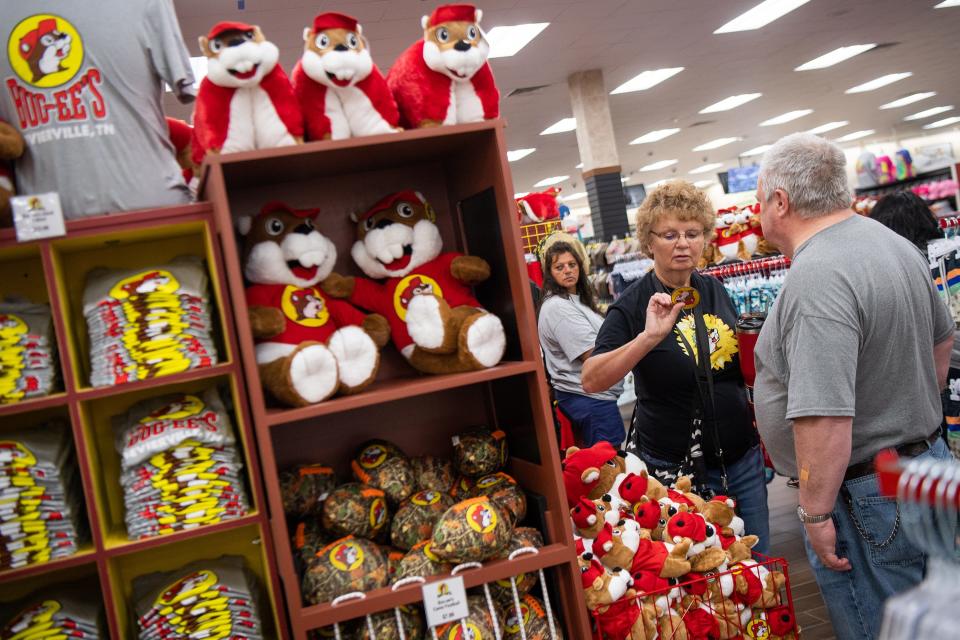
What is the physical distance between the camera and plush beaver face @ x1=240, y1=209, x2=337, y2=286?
5.63 ft

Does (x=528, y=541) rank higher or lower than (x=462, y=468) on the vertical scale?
lower

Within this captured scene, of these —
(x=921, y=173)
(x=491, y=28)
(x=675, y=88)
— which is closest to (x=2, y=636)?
(x=491, y=28)

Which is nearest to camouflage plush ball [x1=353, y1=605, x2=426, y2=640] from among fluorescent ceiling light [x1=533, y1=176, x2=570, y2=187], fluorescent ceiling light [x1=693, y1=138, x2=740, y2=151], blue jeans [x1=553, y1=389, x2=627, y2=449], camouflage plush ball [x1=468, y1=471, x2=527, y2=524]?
camouflage plush ball [x1=468, y1=471, x2=527, y2=524]

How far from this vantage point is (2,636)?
156 centimetres

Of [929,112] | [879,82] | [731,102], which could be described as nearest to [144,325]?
[731,102]

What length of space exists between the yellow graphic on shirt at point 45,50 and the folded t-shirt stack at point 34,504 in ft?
2.61

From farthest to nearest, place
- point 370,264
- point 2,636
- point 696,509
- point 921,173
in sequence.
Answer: point 921,173 → point 696,509 → point 370,264 → point 2,636

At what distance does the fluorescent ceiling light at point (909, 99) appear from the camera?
15.9 m

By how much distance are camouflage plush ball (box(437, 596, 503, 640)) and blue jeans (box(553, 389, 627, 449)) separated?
213 centimetres

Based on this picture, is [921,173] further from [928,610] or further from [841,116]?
[928,610]

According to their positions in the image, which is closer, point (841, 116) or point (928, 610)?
point (928, 610)

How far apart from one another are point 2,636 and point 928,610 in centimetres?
169

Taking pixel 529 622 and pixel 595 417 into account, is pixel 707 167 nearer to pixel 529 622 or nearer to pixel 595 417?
pixel 595 417

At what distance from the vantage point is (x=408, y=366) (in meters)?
2.01
